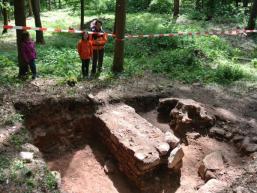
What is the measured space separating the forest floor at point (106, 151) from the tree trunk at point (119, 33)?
1.89 feet

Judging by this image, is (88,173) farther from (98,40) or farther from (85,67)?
(98,40)

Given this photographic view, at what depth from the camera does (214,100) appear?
10.3 metres

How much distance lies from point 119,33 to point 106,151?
13.7 ft

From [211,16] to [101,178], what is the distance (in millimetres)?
15630

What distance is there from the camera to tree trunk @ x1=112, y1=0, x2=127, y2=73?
34.8 ft

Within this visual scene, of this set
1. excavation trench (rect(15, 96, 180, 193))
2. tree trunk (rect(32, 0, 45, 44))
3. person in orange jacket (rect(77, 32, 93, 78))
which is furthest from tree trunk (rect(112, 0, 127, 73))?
tree trunk (rect(32, 0, 45, 44))

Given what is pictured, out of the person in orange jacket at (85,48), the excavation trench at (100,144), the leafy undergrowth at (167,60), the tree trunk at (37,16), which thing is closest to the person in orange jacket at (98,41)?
the person in orange jacket at (85,48)

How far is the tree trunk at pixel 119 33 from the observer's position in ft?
34.8

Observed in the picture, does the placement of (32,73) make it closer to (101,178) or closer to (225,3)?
(101,178)

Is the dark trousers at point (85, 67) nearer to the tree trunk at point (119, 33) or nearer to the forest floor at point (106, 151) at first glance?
the forest floor at point (106, 151)

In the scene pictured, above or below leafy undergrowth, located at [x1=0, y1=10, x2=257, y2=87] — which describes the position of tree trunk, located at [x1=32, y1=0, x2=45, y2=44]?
above

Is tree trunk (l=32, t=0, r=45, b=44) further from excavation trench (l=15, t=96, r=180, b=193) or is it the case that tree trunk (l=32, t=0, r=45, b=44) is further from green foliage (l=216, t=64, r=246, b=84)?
green foliage (l=216, t=64, r=246, b=84)

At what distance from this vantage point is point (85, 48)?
10.4m

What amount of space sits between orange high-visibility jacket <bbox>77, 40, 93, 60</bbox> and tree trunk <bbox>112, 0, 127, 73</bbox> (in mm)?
1071
